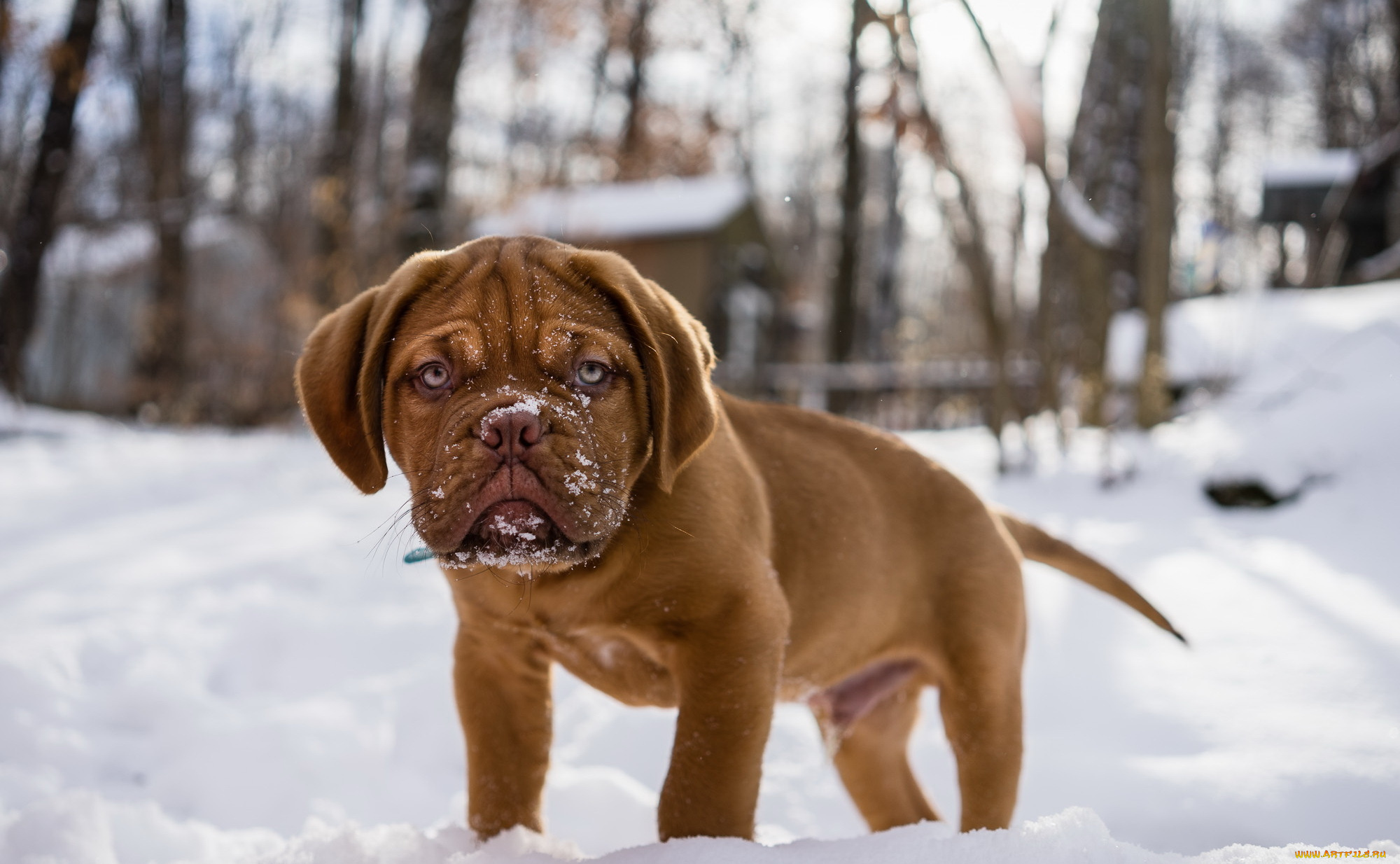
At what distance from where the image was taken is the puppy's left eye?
2136 millimetres

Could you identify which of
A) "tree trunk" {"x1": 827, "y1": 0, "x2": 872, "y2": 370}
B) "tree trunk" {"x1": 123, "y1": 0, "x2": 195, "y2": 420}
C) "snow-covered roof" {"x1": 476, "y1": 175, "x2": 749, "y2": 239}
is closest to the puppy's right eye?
"tree trunk" {"x1": 123, "y1": 0, "x2": 195, "y2": 420}

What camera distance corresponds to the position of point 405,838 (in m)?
2.31

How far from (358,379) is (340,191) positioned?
8.56 m

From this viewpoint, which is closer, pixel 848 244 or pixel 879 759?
pixel 879 759

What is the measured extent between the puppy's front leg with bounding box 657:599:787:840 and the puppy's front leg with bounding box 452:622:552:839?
1.47 feet

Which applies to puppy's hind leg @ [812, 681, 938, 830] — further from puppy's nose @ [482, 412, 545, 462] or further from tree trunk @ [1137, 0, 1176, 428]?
tree trunk @ [1137, 0, 1176, 428]

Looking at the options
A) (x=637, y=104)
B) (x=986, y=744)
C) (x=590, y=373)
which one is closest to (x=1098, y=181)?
(x=986, y=744)

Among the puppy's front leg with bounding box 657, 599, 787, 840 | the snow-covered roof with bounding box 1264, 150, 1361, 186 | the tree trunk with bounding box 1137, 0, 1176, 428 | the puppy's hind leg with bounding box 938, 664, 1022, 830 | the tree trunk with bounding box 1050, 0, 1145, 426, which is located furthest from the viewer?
the snow-covered roof with bounding box 1264, 150, 1361, 186

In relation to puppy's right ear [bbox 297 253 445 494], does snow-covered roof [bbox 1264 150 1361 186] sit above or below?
above

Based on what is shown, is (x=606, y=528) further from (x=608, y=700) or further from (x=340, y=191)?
(x=340, y=191)

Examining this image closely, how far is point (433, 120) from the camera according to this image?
1046cm

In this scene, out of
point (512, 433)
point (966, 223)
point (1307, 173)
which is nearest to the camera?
point (512, 433)

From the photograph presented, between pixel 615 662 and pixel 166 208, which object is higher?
pixel 166 208

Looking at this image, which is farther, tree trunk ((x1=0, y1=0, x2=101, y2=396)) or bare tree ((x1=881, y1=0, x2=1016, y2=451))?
tree trunk ((x1=0, y1=0, x2=101, y2=396))
